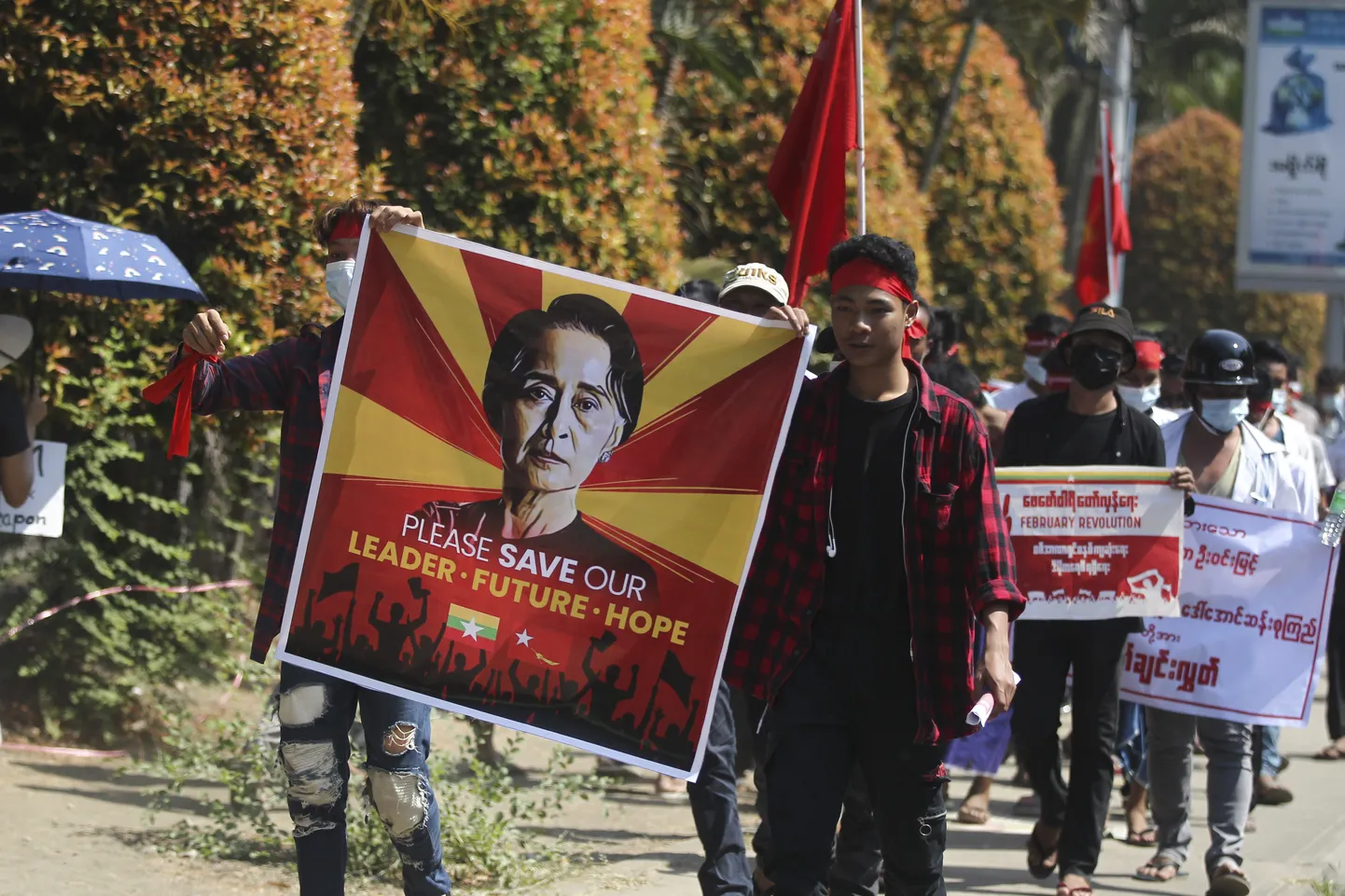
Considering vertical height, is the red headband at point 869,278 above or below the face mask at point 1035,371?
above

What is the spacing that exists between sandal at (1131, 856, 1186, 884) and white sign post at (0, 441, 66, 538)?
14.1ft

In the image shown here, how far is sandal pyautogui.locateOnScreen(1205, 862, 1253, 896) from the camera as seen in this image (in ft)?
20.5

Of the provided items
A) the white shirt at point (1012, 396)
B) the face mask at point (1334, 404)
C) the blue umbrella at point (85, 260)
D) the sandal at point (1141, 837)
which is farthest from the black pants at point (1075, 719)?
the face mask at point (1334, 404)

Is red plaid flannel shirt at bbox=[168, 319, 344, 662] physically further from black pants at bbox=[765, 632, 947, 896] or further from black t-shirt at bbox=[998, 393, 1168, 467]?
black t-shirt at bbox=[998, 393, 1168, 467]

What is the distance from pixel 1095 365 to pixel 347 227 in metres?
2.78

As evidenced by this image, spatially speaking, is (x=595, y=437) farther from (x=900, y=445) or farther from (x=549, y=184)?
(x=549, y=184)

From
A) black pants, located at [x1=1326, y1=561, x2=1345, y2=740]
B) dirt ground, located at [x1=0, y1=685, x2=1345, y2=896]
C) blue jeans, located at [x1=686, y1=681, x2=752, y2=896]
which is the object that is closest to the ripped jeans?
blue jeans, located at [x1=686, y1=681, x2=752, y2=896]

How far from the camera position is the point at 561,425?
448cm

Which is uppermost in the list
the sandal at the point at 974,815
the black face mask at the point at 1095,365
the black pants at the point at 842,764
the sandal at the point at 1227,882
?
the black face mask at the point at 1095,365

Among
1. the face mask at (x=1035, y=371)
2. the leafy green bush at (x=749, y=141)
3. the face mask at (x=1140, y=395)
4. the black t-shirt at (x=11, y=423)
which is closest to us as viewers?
the black t-shirt at (x=11, y=423)

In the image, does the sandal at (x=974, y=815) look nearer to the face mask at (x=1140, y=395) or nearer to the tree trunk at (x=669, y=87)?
the face mask at (x=1140, y=395)

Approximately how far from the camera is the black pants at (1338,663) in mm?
9258

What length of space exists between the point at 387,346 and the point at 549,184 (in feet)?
12.8

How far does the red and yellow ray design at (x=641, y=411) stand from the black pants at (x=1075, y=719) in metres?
2.31
